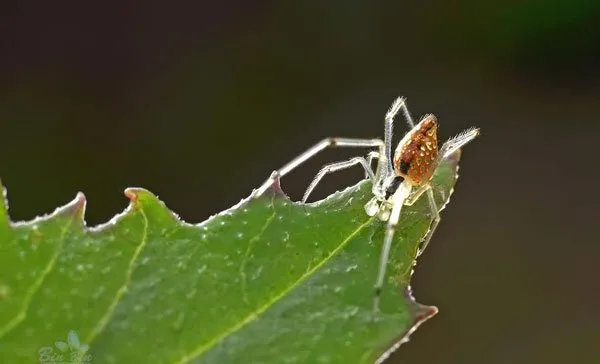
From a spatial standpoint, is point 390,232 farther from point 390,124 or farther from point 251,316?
point 390,124

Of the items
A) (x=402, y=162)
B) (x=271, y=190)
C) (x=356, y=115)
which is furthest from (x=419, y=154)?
(x=356, y=115)

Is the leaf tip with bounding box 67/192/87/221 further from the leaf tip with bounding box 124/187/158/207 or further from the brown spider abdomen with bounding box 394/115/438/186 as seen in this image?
the brown spider abdomen with bounding box 394/115/438/186

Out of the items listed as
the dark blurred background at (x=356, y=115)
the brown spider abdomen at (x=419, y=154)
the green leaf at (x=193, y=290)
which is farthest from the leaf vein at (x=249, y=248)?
the dark blurred background at (x=356, y=115)

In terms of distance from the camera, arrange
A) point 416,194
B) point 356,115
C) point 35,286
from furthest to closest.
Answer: point 356,115
point 416,194
point 35,286

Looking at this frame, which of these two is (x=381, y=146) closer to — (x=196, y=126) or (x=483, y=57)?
(x=196, y=126)

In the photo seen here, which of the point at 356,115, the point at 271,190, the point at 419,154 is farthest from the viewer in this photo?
the point at 356,115

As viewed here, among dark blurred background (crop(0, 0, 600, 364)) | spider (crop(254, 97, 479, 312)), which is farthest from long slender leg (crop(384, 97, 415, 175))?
dark blurred background (crop(0, 0, 600, 364))
